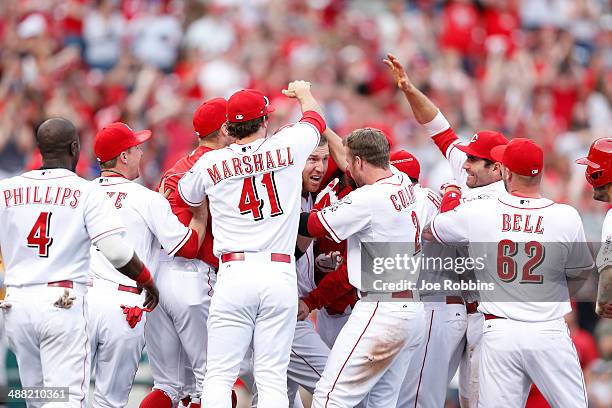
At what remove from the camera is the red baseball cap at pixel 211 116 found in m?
8.02

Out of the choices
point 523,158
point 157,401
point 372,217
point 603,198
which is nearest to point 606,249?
point 603,198

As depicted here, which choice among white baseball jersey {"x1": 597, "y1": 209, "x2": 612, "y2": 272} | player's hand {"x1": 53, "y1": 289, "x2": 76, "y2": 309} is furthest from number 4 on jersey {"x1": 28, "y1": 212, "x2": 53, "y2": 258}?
white baseball jersey {"x1": 597, "y1": 209, "x2": 612, "y2": 272}

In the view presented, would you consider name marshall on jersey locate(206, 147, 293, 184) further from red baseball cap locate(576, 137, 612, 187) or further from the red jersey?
red baseball cap locate(576, 137, 612, 187)

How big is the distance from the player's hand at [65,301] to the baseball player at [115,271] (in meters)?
0.53

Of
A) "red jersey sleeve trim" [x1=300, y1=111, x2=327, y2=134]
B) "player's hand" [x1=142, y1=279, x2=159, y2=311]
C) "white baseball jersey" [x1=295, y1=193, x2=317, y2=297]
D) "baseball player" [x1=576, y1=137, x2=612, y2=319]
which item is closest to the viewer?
"baseball player" [x1=576, y1=137, x2=612, y2=319]

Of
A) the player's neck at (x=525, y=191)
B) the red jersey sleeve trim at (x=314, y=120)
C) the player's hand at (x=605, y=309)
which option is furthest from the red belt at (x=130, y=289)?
the player's hand at (x=605, y=309)

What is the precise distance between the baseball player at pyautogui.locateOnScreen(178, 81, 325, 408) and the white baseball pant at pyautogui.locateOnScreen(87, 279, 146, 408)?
673 mm

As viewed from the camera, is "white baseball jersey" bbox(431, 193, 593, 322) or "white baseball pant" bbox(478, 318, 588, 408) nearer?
"white baseball pant" bbox(478, 318, 588, 408)

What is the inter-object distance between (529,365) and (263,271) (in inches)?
74.4

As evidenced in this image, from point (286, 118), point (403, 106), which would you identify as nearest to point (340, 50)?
point (403, 106)

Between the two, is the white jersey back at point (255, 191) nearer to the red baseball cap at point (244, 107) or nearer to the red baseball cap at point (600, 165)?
the red baseball cap at point (244, 107)

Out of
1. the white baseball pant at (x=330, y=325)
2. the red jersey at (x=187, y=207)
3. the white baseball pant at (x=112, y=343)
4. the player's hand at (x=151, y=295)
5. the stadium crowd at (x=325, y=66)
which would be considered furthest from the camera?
the stadium crowd at (x=325, y=66)

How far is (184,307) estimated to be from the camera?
25.7 ft

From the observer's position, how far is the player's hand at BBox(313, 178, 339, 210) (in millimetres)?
8141
